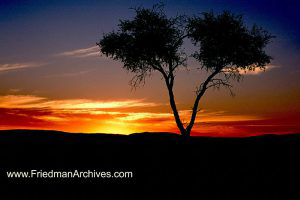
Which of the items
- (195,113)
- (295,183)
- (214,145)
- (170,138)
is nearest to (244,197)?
(295,183)

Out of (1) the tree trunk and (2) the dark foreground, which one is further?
(1) the tree trunk

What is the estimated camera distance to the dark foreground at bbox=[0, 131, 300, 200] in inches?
643

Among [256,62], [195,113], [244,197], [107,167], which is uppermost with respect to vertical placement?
[256,62]

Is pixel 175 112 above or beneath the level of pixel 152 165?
above

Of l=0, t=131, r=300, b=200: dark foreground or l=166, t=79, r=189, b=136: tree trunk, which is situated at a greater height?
l=166, t=79, r=189, b=136: tree trunk

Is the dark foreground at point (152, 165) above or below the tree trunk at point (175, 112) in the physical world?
below

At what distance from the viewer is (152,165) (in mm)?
20641

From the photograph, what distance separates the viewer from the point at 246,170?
20.5 m

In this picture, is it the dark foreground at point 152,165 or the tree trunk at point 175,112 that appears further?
the tree trunk at point 175,112

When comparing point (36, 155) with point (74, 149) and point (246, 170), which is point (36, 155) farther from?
point (246, 170)

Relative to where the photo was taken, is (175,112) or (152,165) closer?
(152,165)

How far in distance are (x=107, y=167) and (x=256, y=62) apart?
2141cm

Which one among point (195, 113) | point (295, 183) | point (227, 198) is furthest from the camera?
point (195, 113)

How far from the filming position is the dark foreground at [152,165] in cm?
1634
